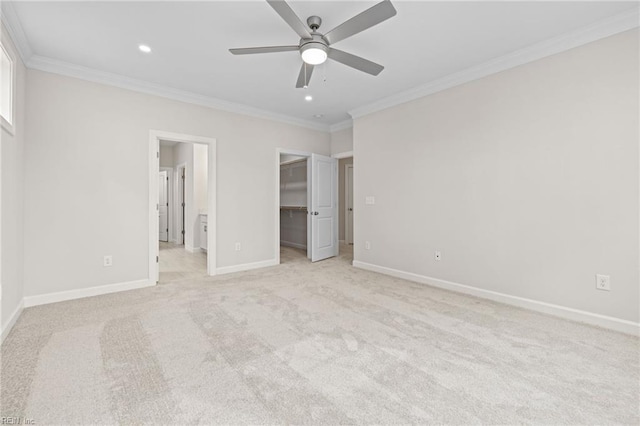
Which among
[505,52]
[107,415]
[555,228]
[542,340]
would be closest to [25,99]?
[107,415]

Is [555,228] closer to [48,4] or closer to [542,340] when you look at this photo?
[542,340]

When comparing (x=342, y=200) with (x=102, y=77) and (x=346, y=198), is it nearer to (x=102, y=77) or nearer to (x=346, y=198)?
(x=346, y=198)

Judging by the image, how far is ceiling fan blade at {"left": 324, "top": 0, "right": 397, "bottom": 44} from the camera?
173 cm

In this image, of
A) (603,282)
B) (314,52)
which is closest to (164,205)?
(314,52)

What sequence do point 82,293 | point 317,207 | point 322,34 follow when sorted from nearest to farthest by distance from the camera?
point 322,34, point 82,293, point 317,207

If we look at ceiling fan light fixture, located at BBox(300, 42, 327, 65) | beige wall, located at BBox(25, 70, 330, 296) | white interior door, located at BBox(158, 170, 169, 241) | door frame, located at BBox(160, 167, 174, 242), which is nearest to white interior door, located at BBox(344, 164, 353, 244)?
beige wall, located at BBox(25, 70, 330, 296)

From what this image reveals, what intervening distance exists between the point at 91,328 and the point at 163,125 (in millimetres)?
2533

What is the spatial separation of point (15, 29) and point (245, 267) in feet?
11.5

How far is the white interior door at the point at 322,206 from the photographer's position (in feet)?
16.9

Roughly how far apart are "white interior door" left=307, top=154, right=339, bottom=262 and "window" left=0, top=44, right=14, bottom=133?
3.71 metres

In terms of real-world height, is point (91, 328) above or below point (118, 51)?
below

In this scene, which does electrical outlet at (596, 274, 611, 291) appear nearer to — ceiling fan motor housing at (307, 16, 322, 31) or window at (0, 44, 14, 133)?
ceiling fan motor housing at (307, 16, 322, 31)

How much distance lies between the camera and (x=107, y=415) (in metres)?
1.39

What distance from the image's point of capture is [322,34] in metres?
2.19
